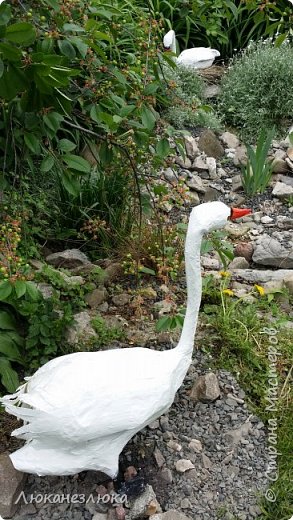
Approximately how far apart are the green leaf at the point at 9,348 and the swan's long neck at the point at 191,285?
2.30 feet

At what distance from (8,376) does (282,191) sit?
2.26m

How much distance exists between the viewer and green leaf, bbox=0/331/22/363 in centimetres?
230

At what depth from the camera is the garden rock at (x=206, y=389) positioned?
230cm

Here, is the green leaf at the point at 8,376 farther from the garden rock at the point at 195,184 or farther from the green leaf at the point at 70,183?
the garden rock at the point at 195,184

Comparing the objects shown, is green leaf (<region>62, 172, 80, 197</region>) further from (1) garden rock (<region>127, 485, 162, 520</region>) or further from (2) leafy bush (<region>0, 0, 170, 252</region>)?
(1) garden rock (<region>127, 485, 162, 520</region>)

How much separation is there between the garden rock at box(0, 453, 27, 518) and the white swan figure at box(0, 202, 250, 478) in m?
0.18

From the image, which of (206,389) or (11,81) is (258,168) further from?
(11,81)

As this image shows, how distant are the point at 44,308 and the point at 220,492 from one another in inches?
38.3

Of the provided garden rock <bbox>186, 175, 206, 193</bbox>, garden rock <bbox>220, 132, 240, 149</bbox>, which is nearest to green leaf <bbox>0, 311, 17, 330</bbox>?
garden rock <bbox>186, 175, 206, 193</bbox>

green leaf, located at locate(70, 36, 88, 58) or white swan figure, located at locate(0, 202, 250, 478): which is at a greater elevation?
green leaf, located at locate(70, 36, 88, 58)

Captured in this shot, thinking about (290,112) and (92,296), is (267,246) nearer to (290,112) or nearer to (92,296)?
(92,296)

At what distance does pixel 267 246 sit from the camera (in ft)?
10.6

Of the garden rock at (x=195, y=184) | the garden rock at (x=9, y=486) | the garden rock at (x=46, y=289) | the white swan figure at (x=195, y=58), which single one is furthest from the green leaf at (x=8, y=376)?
the white swan figure at (x=195, y=58)

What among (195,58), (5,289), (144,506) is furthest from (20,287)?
(195,58)
